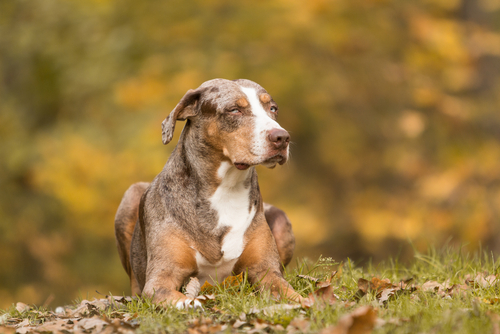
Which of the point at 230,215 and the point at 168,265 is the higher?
the point at 230,215

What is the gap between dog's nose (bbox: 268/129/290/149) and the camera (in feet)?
12.7

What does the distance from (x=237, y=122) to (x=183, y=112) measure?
1.68 ft

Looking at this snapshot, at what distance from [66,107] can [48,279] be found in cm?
325

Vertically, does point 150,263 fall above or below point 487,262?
above

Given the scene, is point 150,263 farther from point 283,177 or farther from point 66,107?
point 66,107

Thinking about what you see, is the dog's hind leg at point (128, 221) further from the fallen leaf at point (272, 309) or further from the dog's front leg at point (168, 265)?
the fallen leaf at point (272, 309)

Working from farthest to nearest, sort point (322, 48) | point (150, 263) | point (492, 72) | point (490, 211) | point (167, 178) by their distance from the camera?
point (492, 72) < point (322, 48) < point (490, 211) < point (167, 178) < point (150, 263)

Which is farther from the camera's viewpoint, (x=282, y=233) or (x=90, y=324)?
(x=282, y=233)

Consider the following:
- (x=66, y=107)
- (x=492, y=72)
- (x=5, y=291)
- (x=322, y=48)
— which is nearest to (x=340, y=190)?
(x=322, y=48)

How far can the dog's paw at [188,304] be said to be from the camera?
3.48 meters

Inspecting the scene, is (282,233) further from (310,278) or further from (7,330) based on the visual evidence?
(7,330)

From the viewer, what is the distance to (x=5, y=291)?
1091cm

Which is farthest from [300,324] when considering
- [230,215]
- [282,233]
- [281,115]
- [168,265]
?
[281,115]

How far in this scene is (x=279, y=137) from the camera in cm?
388
